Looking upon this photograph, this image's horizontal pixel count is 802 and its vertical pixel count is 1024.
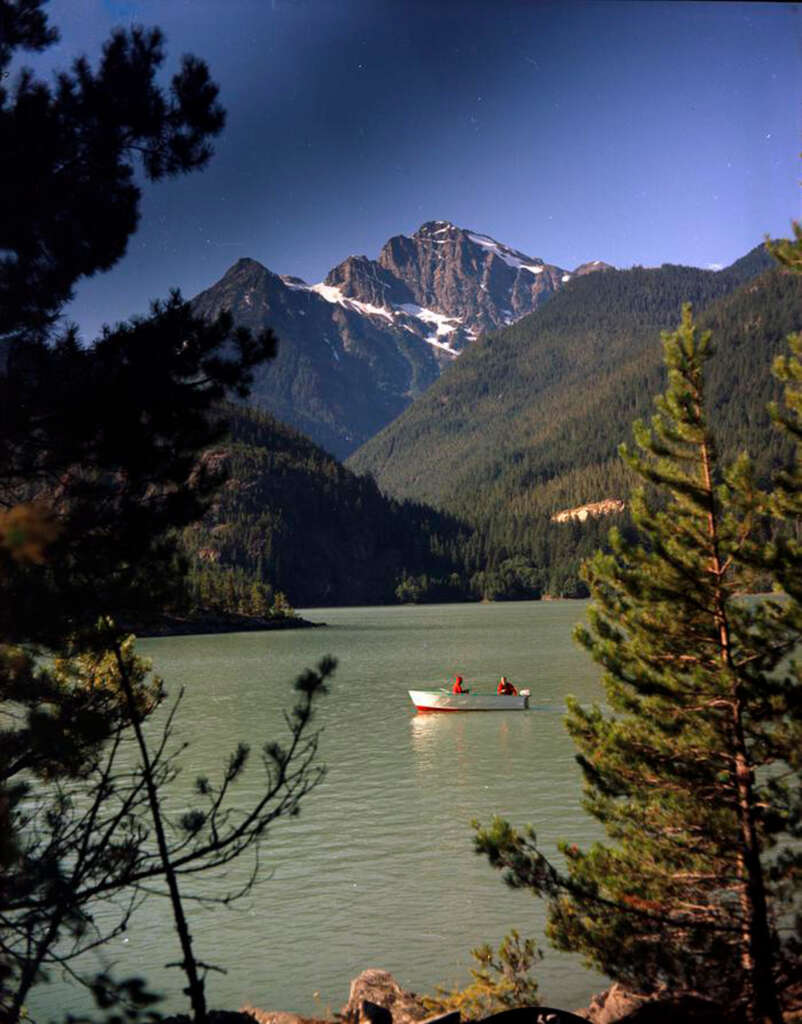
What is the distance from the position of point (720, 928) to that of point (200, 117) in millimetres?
10831

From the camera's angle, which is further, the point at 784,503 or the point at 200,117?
the point at 784,503

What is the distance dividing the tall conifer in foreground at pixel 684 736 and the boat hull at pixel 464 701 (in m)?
35.6

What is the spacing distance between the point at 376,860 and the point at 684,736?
12051mm

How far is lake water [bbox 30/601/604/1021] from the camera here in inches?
612

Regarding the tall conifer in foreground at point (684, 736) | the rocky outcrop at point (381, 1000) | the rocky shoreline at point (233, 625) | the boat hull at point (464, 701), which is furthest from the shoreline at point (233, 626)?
the tall conifer in foreground at point (684, 736)

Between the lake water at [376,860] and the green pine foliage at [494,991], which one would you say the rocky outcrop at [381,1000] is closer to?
the green pine foliage at [494,991]

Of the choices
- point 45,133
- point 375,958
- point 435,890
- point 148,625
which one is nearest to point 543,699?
point 435,890

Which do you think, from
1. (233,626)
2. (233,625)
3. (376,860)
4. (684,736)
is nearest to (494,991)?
(684,736)

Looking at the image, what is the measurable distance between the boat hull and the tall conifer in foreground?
1401 inches

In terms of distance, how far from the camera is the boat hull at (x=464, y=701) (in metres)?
48.1

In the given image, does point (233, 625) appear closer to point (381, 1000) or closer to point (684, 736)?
point (381, 1000)

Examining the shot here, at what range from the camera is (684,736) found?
11969 mm

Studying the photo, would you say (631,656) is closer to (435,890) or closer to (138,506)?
(138,506)

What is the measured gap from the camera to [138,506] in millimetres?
8727
